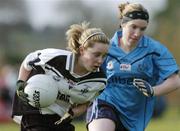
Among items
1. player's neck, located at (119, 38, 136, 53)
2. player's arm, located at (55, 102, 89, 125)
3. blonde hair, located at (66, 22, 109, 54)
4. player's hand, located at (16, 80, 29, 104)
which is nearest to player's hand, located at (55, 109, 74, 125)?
player's arm, located at (55, 102, 89, 125)

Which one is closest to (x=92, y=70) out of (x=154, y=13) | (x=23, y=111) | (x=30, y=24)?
(x=23, y=111)

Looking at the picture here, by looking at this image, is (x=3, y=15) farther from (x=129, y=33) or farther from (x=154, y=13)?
(x=129, y=33)

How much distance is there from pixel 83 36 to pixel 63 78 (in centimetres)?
47

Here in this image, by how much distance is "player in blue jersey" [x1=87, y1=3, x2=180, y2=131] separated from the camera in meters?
8.80

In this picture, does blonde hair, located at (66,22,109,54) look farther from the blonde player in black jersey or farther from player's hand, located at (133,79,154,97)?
player's hand, located at (133,79,154,97)

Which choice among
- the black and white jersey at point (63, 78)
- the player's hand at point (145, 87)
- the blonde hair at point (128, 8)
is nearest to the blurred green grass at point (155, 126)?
the blonde hair at point (128, 8)

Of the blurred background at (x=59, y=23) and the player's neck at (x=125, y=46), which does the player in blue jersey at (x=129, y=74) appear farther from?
the blurred background at (x=59, y=23)

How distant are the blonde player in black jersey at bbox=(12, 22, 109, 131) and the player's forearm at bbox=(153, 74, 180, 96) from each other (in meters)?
0.82

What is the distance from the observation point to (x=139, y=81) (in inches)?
340

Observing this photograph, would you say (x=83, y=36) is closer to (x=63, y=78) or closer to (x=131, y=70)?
(x=63, y=78)

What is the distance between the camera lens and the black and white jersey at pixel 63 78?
7.92 meters

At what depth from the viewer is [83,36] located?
799 centimetres

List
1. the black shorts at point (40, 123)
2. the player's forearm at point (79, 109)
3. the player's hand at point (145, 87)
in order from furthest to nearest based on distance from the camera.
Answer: the player's hand at point (145, 87) → the player's forearm at point (79, 109) → the black shorts at point (40, 123)

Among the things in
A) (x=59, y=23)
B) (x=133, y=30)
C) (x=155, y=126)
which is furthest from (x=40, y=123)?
(x=59, y=23)
